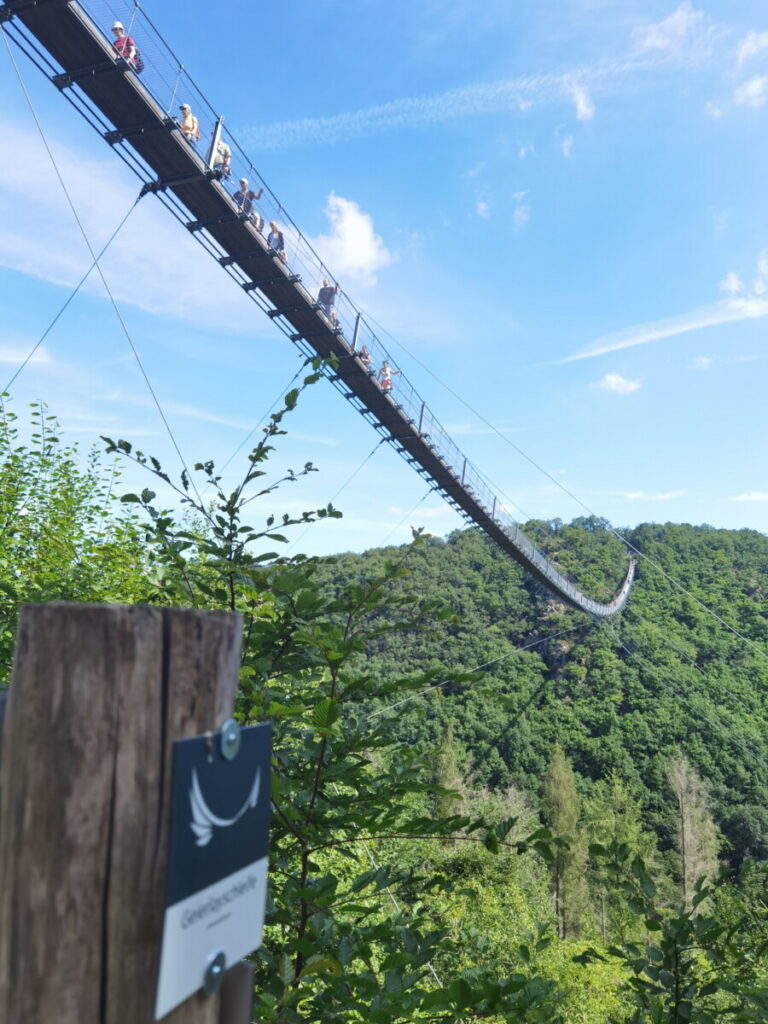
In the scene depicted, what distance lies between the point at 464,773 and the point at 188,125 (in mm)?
34885

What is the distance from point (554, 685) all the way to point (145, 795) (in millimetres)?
49033

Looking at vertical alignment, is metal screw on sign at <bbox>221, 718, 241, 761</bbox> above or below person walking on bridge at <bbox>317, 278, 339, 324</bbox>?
below

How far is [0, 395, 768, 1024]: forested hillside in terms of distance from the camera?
1418 mm

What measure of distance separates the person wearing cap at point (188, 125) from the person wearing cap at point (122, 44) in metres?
0.72

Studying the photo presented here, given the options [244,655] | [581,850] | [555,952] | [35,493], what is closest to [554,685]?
[581,850]

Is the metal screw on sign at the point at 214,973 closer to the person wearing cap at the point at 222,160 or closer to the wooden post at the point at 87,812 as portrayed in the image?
the wooden post at the point at 87,812

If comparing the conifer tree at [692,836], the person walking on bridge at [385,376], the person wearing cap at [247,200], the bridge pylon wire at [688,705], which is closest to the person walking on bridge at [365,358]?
the person walking on bridge at [385,376]

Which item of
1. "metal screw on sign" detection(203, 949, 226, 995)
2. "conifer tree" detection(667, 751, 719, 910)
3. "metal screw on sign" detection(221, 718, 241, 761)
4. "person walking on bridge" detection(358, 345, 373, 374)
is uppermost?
"person walking on bridge" detection(358, 345, 373, 374)

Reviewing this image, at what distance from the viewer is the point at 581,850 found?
24.5 meters

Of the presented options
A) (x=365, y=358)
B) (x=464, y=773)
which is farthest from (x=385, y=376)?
(x=464, y=773)

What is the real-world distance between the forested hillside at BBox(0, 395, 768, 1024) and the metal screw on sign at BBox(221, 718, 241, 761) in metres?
0.68

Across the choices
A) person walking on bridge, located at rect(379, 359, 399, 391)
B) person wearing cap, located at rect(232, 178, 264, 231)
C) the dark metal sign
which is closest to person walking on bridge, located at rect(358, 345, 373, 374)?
person walking on bridge, located at rect(379, 359, 399, 391)

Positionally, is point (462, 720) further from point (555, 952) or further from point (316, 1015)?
point (316, 1015)

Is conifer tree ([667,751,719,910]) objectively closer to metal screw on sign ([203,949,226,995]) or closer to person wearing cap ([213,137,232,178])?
person wearing cap ([213,137,232,178])
